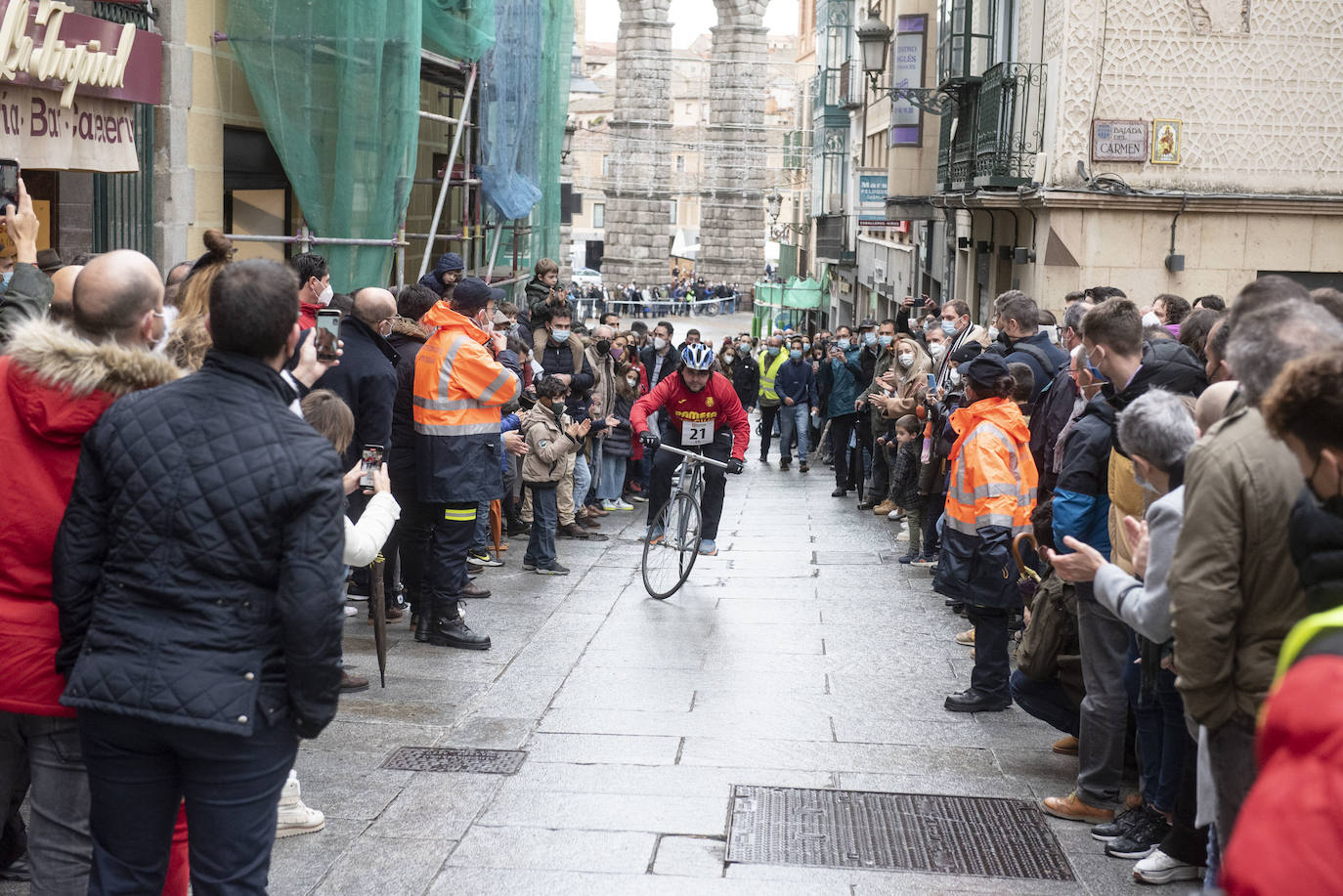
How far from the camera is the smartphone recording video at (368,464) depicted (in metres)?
5.02

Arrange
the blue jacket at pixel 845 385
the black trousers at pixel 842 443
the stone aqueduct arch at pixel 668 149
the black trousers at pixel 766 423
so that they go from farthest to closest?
1. the stone aqueduct arch at pixel 668 149
2. the black trousers at pixel 766 423
3. the blue jacket at pixel 845 385
4. the black trousers at pixel 842 443

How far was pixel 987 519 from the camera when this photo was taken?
7.17 metres

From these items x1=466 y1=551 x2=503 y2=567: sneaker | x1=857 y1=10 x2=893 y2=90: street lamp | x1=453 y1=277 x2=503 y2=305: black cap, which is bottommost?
x1=466 y1=551 x2=503 y2=567: sneaker

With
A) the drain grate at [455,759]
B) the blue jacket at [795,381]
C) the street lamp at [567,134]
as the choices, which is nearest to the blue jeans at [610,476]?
the blue jacket at [795,381]

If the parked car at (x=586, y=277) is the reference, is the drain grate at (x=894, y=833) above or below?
below

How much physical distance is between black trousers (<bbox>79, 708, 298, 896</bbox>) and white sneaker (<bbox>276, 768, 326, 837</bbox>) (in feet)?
5.91

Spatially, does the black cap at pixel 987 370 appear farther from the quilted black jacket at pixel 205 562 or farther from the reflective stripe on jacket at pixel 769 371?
the reflective stripe on jacket at pixel 769 371

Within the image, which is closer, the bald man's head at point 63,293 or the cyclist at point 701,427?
the bald man's head at point 63,293

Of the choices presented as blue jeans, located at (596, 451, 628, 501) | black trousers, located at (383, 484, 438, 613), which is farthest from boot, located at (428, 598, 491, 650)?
blue jeans, located at (596, 451, 628, 501)

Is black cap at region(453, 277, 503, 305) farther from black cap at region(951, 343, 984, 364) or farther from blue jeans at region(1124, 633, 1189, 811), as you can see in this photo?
black cap at region(951, 343, 984, 364)

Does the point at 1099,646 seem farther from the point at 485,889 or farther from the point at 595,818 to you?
the point at 485,889

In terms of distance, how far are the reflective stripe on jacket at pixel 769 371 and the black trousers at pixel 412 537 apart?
12839 millimetres

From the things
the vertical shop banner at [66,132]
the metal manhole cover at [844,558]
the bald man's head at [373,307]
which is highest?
the vertical shop banner at [66,132]

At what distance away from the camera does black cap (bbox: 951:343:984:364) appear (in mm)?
11295
